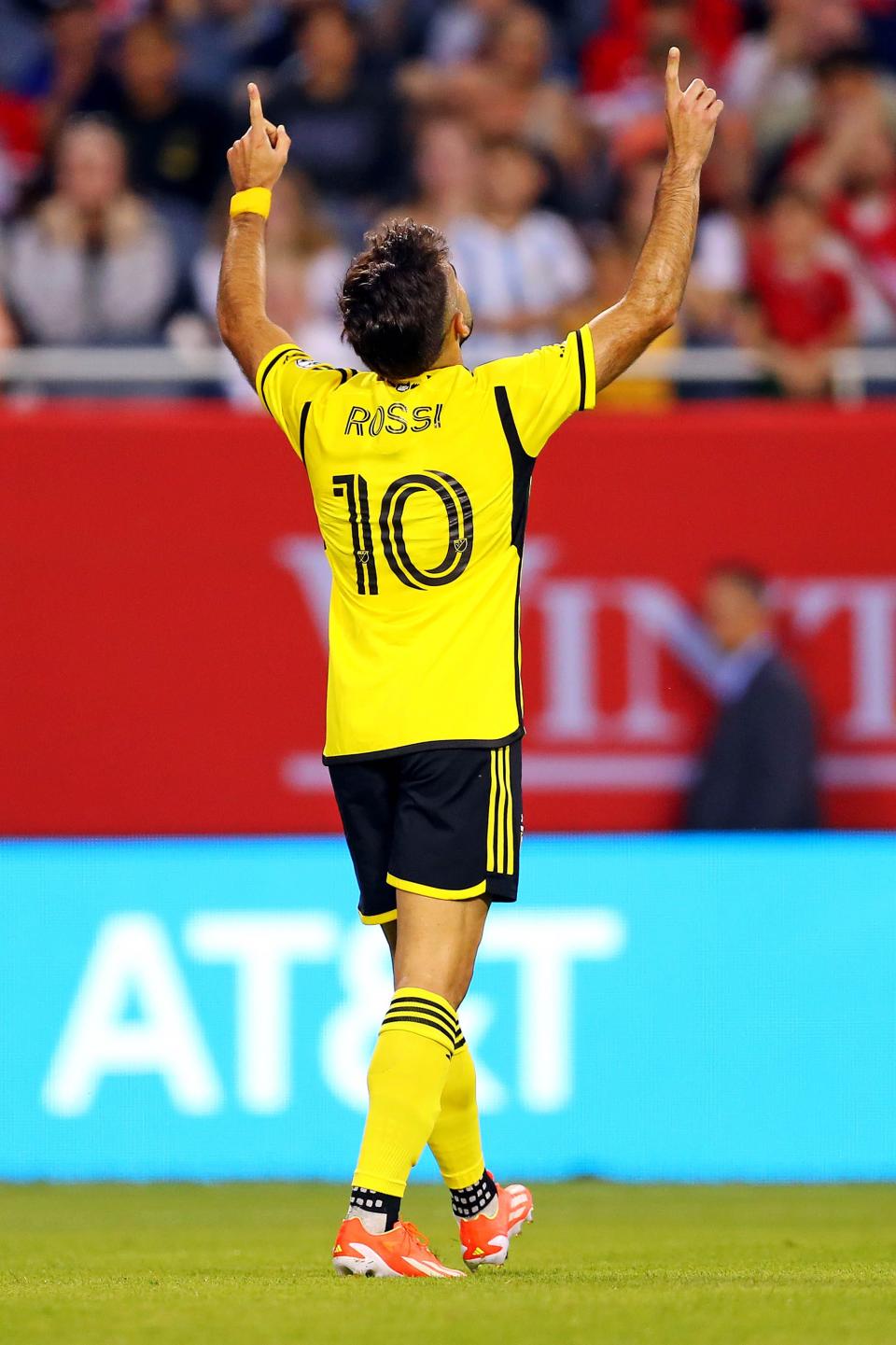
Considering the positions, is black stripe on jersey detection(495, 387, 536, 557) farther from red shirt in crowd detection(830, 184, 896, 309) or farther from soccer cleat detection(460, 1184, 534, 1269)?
red shirt in crowd detection(830, 184, 896, 309)

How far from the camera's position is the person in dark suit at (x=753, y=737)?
10.8 m

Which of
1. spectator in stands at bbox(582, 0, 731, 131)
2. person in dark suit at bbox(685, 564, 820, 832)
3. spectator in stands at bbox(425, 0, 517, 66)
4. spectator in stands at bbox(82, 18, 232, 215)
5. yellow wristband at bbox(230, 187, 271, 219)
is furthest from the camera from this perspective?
spectator in stands at bbox(425, 0, 517, 66)

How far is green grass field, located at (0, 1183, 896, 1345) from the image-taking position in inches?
155

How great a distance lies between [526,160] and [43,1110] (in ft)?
18.5

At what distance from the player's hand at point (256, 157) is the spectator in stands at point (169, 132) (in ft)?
20.8

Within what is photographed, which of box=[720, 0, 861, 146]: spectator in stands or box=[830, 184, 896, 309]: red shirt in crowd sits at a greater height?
box=[720, 0, 861, 146]: spectator in stands

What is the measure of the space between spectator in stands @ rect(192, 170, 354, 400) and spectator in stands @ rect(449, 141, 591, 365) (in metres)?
0.63

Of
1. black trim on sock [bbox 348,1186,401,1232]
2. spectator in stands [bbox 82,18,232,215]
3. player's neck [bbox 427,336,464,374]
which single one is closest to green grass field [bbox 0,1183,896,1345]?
black trim on sock [bbox 348,1186,401,1232]

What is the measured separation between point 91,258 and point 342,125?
5.10ft

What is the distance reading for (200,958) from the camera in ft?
25.9

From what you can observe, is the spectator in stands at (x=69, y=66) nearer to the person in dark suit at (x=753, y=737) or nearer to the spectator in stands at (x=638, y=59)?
the spectator in stands at (x=638, y=59)

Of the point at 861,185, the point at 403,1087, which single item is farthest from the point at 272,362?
the point at 861,185

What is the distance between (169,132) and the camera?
1152cm

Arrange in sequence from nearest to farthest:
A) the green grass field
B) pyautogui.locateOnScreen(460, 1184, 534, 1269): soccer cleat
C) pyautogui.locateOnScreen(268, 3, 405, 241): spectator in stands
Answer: the green grass field, pyautogui.locateOnScreen(460, 1184, 534, 1269): soccer cleat, pyautogui.locateOnScreen(268, 3, 405, 241): spectator in stands
